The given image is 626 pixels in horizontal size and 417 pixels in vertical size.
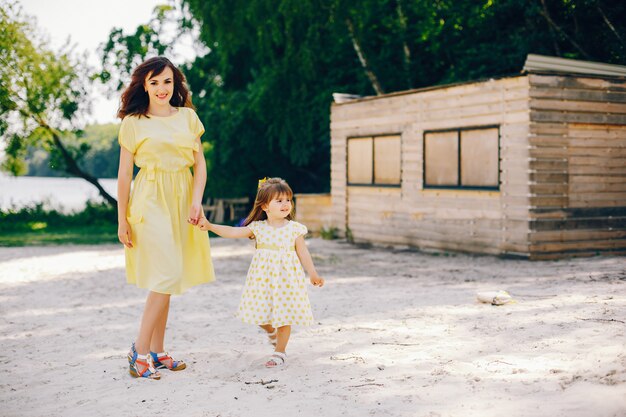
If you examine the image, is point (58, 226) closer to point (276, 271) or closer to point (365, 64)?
point (365, 64)

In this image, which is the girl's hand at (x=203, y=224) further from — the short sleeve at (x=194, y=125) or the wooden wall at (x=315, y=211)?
the wooden wall at (x=315, y=211)

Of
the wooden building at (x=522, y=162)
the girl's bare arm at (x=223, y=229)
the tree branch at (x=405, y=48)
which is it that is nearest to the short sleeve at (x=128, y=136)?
the girl's bare arm at (x=223, y=229)

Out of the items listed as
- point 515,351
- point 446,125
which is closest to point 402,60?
point 446,125

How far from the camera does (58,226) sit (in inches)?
915

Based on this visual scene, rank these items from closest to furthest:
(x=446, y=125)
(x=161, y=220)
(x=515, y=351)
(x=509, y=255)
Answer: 1. (x=161, y=220)
2. (x=515, y=351)
3. (x=509, y=255)
4. (x=446, y=125)

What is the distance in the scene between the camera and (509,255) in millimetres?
11750

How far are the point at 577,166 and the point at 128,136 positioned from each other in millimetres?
8877

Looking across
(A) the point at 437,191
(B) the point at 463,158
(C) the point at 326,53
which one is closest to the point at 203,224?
(B) the point at 463,158

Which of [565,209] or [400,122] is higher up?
[400,122]

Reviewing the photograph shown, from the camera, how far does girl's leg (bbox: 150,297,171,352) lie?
468 centimetres

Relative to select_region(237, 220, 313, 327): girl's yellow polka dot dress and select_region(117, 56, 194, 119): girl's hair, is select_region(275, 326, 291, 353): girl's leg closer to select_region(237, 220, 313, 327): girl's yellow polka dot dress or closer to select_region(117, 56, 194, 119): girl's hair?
select_region(237, 220, 313, 327): girl's yellow polka dot dress

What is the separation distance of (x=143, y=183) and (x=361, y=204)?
11.1 meters

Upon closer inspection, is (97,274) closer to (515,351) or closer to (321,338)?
(321,338)

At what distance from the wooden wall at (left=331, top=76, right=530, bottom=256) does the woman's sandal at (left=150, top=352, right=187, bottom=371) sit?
785cm
